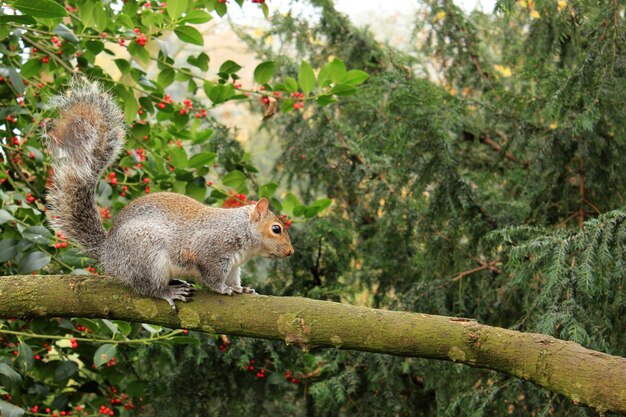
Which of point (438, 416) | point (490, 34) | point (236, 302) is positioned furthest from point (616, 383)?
point (490, 34)

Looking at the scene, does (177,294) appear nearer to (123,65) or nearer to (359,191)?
(123,65)

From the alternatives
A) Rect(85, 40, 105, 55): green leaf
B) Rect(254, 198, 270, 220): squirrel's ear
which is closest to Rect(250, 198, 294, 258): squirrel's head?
Rect(254, 198, 270, 220): squirrel's ear

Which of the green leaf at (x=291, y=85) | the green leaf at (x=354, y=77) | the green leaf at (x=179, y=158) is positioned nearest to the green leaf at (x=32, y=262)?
the green leaf at (x=179, y=158)

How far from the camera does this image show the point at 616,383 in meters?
1.52

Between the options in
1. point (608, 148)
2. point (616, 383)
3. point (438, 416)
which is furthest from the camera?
point (608, 148)

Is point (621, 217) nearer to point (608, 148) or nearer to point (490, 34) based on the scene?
point (608, 148)

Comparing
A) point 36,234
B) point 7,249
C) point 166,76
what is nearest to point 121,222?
point 36,234

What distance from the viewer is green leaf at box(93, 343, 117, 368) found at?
8.11 ft

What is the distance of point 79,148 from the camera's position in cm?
232

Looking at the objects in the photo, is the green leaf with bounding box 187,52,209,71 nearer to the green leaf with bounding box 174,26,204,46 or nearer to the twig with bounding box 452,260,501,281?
the green leaf with bounding box 174,26,204,46

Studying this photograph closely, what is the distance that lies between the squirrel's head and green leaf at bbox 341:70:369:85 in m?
0.50

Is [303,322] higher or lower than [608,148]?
lower

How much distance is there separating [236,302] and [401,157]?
4.66ft

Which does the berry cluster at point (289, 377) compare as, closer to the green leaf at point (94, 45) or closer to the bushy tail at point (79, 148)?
the bushy tail at point (79, 148)
